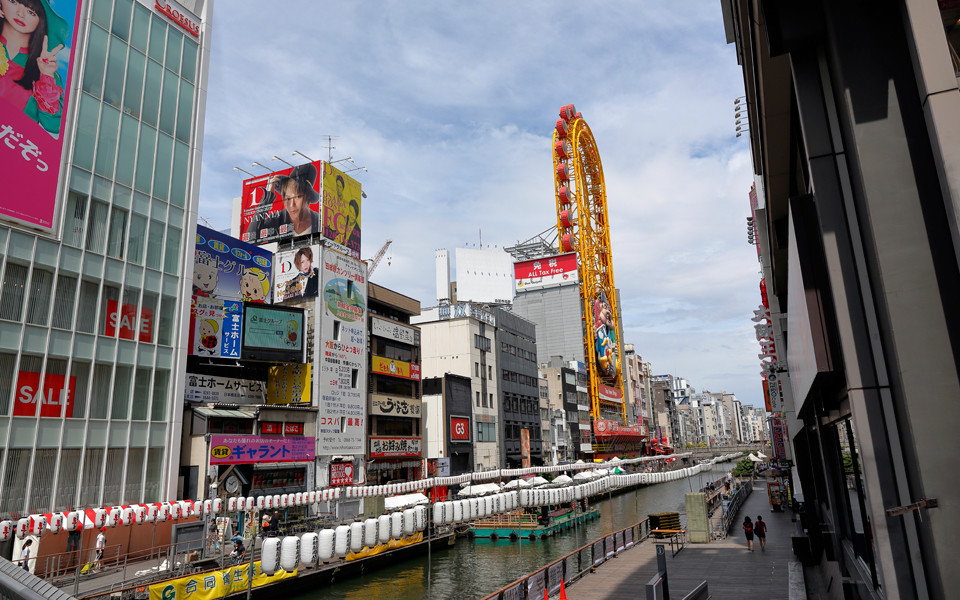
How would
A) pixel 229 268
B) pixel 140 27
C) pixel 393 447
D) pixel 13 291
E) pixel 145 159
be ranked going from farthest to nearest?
pixel 393 447 → pixel 229 268 → pixel 140 27 → pixel 145 159 → pixel 13 291

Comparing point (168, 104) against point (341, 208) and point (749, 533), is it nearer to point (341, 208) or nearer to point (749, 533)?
point (341, 208)

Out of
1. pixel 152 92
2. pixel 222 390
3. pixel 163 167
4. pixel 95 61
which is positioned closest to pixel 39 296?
pixel 163 167

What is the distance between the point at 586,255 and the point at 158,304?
84336mm

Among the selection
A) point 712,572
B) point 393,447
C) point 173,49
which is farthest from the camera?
point 393,447

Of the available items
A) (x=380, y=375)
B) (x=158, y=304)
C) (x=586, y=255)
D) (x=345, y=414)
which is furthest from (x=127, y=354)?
(x=586, y=255)

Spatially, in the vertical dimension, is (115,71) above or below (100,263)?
above

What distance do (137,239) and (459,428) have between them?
42620mm

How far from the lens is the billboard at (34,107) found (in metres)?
30.2

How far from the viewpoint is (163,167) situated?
39.0m

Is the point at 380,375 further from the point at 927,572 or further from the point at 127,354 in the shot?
the point at 927,572

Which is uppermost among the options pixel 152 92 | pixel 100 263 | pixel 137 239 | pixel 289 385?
pixel 152 92

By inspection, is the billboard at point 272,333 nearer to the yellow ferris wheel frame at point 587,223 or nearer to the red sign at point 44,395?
the red sign at point 44,395

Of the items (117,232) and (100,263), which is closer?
(100,263)

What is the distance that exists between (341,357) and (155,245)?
773 inches
